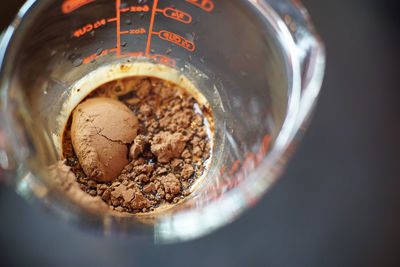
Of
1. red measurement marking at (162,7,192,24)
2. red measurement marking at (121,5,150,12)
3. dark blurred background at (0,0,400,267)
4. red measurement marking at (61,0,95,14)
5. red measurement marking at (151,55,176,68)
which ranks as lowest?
dark blurred background at (0,0,400,267)

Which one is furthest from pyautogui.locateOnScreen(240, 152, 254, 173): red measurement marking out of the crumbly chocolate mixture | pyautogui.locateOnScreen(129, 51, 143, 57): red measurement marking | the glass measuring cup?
pyautogui.locateOnScreen(129, 51, 143, 57): red measurement marking

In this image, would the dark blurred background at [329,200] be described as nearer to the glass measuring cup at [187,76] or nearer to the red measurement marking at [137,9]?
the glass measuring cup at [187,76]

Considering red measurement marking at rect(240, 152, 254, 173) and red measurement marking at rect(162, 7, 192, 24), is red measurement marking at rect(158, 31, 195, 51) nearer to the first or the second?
red measurement marking at rect(162, 7, 192, 24)

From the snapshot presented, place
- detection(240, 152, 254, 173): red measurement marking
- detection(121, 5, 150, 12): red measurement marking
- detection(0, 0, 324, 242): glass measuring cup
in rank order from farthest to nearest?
1. detection(121, 5, 150, 12): red measurement marking
2. detection(240, 152, 254, 173): red measurement marking
3. detection(0, 0, 324, 242): glass measuring cup

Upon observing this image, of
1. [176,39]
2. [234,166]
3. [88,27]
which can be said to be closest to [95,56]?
[88,27]

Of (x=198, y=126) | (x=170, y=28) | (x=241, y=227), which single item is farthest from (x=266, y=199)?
(x=170, y=28)

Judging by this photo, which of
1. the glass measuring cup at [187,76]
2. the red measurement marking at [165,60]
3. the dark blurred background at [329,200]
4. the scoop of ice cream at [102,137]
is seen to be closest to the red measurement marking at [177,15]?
the glass measuring cup at [187,76]

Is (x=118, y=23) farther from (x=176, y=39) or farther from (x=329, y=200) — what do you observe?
→ (x=329, y=200)
